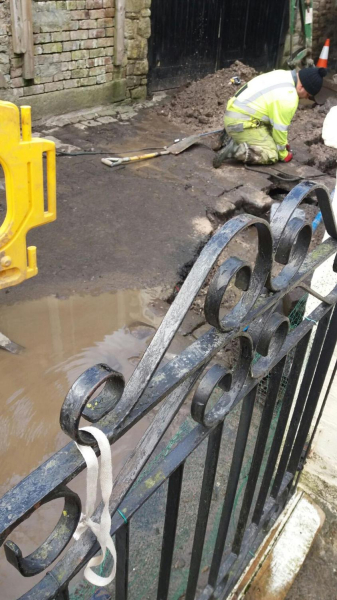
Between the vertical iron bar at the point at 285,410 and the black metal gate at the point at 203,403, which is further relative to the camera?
the vertical iron bar at the point at 285,410

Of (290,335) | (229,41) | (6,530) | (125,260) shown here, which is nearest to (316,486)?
(290,335)

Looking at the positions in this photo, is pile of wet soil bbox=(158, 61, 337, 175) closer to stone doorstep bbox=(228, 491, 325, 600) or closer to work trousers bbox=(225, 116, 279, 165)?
work trousers bbox=(225, 116, 279, 165)

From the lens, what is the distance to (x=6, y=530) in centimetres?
71

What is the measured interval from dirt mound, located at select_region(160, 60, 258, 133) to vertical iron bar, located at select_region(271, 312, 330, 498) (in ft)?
20.9

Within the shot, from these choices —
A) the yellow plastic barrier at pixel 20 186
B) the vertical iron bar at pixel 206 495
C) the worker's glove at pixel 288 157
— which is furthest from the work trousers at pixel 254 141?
the vertical iron bar at pixel 206 495

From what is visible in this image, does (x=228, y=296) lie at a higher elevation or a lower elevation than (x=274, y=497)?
lower

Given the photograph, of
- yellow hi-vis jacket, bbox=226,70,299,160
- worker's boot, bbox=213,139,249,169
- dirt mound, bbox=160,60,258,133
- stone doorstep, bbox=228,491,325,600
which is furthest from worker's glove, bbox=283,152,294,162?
stone doorstep, bbox=228,491,325,600

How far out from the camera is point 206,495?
132 cm

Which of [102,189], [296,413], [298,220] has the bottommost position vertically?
[102,189]

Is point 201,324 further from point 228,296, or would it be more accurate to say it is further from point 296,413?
point 296,413

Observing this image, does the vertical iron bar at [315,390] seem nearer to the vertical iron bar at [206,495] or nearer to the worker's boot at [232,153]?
the vertical iron bar at [206,495]

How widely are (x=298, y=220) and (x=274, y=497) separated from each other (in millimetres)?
1188

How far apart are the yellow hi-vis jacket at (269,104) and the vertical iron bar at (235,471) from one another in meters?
5.77

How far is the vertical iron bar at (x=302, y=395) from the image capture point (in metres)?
1.67
